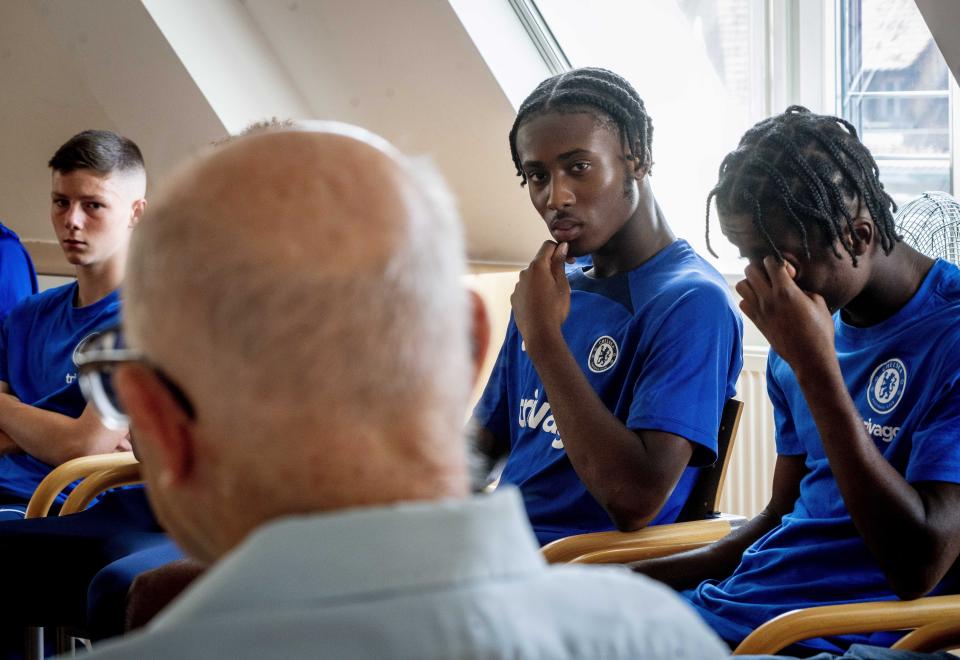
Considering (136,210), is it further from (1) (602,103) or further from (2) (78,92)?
(2) (78,92)

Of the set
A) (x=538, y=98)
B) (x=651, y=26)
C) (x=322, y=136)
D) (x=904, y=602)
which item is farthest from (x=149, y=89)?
(x=322, y=136)

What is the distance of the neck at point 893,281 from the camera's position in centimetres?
161

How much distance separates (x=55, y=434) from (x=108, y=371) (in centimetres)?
189

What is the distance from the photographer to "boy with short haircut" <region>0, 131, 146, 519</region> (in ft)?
8.45

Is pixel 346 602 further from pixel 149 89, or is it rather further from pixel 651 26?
pixel 149 89

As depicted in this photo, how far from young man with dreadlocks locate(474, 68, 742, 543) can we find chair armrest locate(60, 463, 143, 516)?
2.56 ft

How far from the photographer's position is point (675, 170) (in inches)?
142

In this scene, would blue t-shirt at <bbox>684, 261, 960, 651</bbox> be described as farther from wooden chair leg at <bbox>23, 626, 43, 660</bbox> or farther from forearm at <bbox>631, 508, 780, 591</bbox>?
wooden chair leg at <bbox>23, 626, 43, 660</bbox>

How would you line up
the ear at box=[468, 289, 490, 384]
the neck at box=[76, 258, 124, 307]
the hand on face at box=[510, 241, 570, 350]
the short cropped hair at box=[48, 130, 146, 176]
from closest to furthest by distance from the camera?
the ear at box=[468, 289, 490, 384]
the hand on face at box=[510, 241, 570, 350]
the neck at box=[76, 258, 124, 307]
the short cropped hair at box=[48, 130, 146, 176]

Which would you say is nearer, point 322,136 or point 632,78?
point 322,136

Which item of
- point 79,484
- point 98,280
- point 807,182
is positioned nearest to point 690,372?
point 807,182

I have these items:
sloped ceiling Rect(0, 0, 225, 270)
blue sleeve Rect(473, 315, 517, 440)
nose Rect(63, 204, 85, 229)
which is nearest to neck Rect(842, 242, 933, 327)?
blue sleeve Rect(473, 315, 517, 440)

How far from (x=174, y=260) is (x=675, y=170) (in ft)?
10.0

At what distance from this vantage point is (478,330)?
861mm
